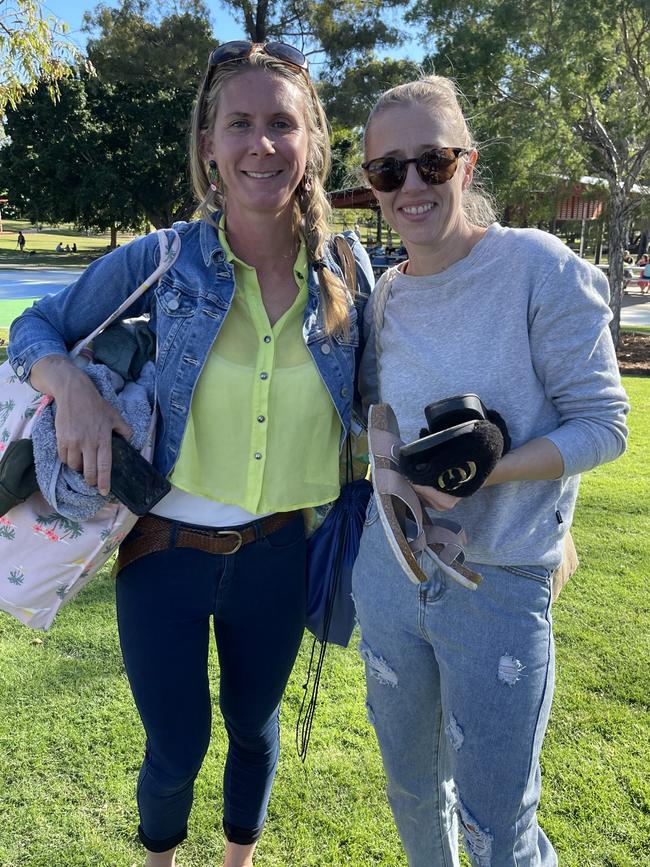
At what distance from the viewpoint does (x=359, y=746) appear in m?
2.79

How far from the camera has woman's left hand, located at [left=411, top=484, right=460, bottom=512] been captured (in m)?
1.41

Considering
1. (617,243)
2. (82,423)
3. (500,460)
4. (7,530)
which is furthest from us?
(617,243)

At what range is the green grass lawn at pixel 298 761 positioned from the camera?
2.32 m

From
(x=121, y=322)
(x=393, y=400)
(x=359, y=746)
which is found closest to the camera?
(x=393, y=400)

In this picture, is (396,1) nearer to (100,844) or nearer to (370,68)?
(370,68)

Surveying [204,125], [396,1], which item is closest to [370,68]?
[396,1]

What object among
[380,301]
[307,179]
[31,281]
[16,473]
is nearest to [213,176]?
[307,179]

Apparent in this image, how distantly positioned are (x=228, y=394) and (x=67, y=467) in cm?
44

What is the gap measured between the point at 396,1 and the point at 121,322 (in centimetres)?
2184

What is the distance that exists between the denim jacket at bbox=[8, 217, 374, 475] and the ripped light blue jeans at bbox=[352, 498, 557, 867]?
56 cm

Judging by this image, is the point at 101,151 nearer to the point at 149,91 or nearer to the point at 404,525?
the point at 149,91

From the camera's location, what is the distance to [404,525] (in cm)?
154

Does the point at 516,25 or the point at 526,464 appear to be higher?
the point at 516,25

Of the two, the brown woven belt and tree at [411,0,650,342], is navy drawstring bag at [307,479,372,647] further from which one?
tree at [411,0,650,342]
